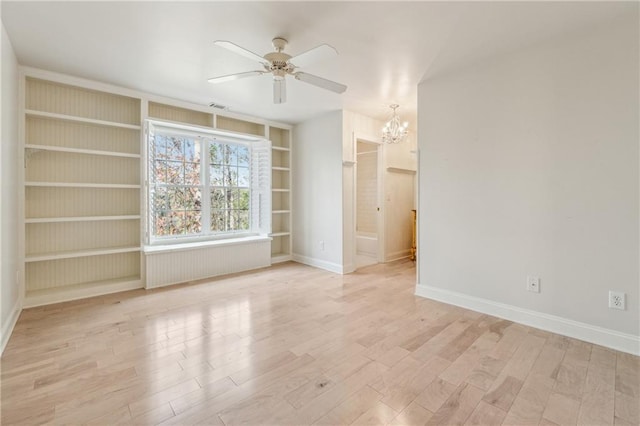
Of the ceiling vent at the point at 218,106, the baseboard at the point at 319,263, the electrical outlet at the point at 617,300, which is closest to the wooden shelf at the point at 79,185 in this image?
the ceiling vent at the point at 218,106

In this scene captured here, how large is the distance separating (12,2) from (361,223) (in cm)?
553

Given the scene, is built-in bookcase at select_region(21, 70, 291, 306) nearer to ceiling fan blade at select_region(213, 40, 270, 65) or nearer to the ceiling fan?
the ceiling fan

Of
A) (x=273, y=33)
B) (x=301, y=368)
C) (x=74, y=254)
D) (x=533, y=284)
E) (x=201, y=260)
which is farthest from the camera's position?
(x=201, y=260)

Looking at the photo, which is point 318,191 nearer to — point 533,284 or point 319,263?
point 319,263

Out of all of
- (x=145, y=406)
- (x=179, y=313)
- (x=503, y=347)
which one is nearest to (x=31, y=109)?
(x=179, y=313)

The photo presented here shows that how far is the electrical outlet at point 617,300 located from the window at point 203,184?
416 centimetres

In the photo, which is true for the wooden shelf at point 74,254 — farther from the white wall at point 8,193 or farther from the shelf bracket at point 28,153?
the shelf bracket at point 28,153

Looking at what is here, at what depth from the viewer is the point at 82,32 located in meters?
2.45

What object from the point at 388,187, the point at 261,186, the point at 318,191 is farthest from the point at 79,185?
the point at 388,187

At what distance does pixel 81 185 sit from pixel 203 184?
4.88 feet

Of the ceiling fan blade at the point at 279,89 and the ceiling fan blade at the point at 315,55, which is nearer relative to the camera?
the ceiling fan blade at the point at 315,55

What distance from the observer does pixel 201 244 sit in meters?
4.24

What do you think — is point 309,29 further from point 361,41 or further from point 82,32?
point 82,32

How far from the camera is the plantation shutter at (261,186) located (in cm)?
499
